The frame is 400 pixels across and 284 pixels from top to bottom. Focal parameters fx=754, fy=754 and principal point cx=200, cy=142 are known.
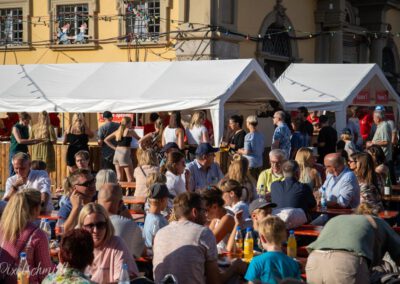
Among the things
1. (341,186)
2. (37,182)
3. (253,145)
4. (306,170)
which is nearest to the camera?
(37,182)

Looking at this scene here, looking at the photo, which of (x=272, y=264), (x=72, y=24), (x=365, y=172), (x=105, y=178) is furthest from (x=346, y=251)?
(x=72, y=24)

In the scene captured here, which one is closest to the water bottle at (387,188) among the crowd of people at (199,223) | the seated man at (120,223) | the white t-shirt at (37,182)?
the crowd of people at (199,223)

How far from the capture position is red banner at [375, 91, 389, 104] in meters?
18.5

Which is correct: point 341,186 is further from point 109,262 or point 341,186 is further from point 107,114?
point 107,114

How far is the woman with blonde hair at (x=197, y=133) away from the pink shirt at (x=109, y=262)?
8578 millimetres

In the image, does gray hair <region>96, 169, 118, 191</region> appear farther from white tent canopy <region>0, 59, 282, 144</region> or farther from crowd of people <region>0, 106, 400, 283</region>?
white tent canopy <region>0, 59, 282, 144</region>

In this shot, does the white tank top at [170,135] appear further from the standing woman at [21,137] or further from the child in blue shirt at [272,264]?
the child in blue shirt at [272,264]

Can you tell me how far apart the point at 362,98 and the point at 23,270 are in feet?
44.7

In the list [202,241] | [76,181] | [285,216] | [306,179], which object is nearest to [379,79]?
[306,179]

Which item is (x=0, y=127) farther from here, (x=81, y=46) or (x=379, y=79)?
(x=379, y=79)

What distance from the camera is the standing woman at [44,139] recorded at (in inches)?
580

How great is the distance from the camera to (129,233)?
21.0 ft

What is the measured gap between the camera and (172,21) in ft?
69.3

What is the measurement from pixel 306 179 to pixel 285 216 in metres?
2.31
